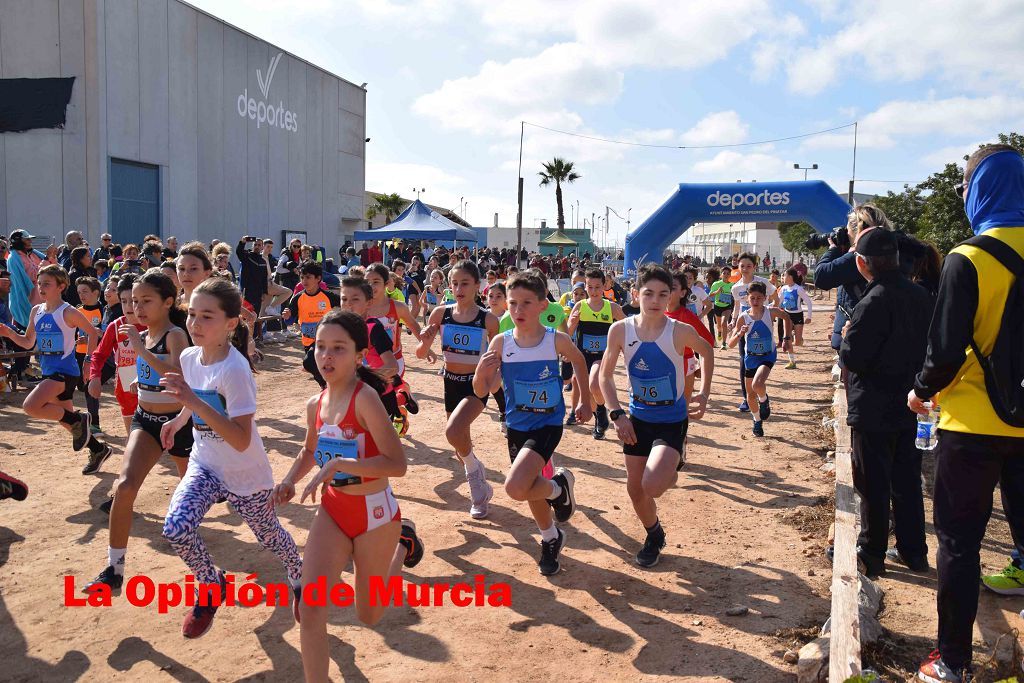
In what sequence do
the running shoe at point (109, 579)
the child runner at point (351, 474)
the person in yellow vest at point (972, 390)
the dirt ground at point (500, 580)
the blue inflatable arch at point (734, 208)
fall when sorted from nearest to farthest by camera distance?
1. the person in yellow vest at point (972, 390)
2. the child runner at point (351, 474)
3. the dirt ground at point (500, 580)
4. the running shoe at point (109, 579)
5. the blue inflatable arch at point (734, 208)

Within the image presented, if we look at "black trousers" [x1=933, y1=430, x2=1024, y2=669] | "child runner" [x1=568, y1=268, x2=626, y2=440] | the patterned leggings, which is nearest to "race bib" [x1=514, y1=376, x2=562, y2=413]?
the patterned leggings

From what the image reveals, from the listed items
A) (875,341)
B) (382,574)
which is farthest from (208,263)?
(875,341)

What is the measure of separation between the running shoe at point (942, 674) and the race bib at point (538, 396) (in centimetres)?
275

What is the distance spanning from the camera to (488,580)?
546cm

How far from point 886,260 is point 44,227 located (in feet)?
77.0

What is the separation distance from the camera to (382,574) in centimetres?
388

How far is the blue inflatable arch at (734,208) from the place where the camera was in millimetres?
18641

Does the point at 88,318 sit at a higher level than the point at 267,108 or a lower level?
lower

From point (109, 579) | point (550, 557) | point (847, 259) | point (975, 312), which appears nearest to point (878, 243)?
point (847, 259)

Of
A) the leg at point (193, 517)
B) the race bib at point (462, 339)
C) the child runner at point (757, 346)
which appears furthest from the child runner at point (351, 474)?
the child runner at point (757, 346)

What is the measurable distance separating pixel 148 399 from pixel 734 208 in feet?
54.4

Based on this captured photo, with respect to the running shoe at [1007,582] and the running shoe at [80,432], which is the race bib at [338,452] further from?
the running shoe at [80,432]

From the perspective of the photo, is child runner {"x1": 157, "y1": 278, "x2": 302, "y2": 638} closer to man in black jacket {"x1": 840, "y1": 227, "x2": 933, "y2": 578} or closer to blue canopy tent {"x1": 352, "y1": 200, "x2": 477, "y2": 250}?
man in black jacket {"x1": 840, "y1": 227, "x2": 933, "y2": 578}

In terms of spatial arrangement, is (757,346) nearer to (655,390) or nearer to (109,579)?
(655,390)
